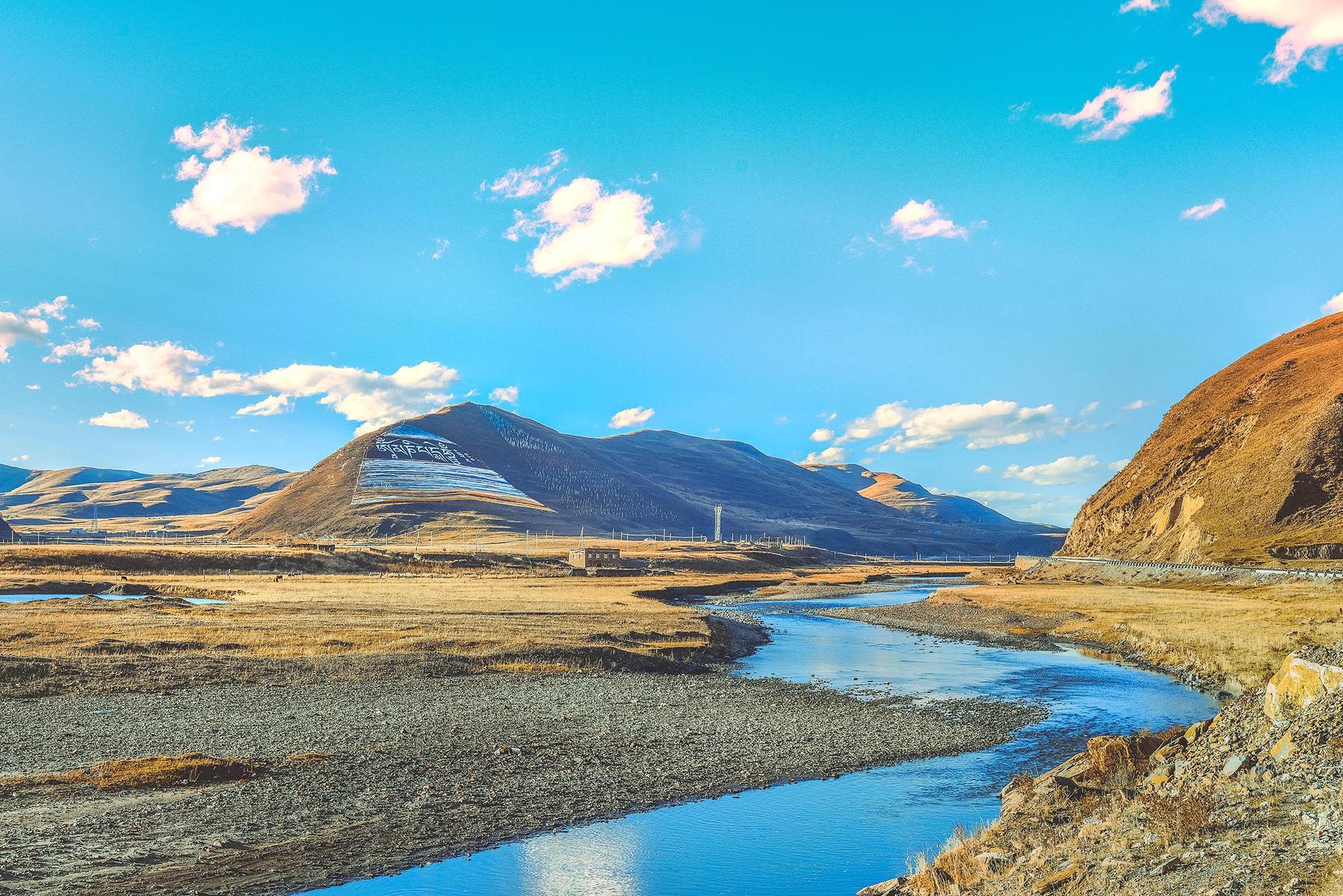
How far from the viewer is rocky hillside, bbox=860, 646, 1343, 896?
10.6m

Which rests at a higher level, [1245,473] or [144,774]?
[1245,473]

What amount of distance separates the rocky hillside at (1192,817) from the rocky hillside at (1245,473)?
275 ft

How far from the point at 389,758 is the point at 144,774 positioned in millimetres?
5640

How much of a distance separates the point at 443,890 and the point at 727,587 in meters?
105

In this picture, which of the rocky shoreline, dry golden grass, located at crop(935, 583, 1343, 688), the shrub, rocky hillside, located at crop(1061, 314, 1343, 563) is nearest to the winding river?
the rocky shoreline

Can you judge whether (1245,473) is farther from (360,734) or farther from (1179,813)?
(1179,813)

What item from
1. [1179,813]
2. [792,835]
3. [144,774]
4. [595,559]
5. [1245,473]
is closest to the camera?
[1179,813]

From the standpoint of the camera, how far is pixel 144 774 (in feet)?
68.6

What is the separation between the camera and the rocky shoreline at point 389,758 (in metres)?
16.5

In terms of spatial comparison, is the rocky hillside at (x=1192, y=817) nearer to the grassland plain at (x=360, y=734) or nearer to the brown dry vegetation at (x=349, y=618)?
the grassland plain at (x=360, y=734)

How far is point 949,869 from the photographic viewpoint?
47.1 ft

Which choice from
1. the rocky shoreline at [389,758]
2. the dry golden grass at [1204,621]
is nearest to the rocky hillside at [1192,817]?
the rocky shoreline at [389,758]

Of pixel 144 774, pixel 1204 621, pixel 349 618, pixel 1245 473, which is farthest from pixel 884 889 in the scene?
pixel 1245 473

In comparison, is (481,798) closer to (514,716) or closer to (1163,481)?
(514,716)
